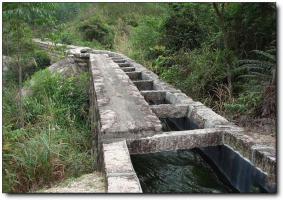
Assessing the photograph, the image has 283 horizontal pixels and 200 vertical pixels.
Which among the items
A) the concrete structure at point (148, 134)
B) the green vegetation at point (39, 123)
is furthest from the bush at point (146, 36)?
the concrete structure at point (148, 134)

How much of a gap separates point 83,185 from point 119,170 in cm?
35

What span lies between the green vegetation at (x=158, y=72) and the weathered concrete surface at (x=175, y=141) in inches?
24.0

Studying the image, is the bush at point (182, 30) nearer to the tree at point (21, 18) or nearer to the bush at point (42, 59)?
the tree at point (21, 18)

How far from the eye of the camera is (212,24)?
8.55 metres

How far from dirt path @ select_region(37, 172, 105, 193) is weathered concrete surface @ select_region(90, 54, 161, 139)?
0.58 metres

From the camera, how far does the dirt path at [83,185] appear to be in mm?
3293

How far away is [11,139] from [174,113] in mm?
2140

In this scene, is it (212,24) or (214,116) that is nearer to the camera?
(214,116)

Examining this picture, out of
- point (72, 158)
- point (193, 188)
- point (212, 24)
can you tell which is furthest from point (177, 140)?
point (212, 24)

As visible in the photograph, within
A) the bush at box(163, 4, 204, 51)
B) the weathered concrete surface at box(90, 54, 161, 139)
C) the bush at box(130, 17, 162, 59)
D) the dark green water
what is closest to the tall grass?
the weathered concrete surface at box(90, 54, 161, 139)

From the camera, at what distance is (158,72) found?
9289 millimetres

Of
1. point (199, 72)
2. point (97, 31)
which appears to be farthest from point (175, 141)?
point (97, 31)

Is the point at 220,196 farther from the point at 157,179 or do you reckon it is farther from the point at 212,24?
the point at 212,24

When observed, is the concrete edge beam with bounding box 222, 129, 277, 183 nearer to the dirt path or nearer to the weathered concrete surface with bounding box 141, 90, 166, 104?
the dirt path
